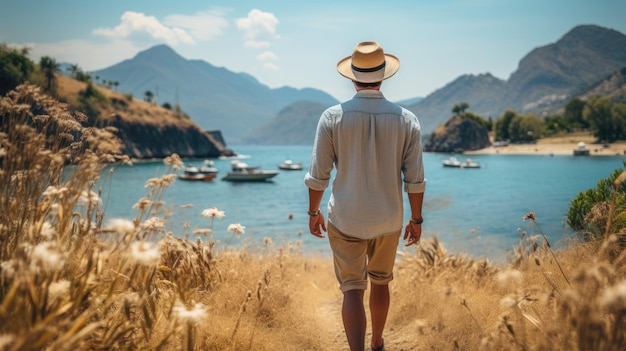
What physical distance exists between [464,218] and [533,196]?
15863mm

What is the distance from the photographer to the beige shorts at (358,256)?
3457mm

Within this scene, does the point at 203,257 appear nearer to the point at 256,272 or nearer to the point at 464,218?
the point at 256,272

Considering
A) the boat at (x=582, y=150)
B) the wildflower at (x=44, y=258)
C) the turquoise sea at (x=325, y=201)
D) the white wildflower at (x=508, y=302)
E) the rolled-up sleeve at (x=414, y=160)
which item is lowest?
the turquoise sea at (x=325, y=201)

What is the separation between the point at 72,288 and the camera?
2453 millimetres

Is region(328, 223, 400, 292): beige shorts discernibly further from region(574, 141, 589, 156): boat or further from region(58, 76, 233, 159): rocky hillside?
region(574, 141, 589, 156): boat

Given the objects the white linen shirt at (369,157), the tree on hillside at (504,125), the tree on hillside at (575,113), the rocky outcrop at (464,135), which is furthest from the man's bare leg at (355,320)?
the rocky outcrop at (464,135)

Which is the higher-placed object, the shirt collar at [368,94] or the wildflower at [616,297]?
the shirt collar at [368,94]

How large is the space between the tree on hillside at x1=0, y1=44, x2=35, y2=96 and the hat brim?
253 feet

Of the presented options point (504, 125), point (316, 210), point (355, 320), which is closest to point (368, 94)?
point (316, 210)

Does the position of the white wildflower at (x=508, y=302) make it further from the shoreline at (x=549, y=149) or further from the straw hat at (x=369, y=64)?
the shoreline at (x=549, y=149)

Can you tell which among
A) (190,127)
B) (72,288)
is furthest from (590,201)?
(190,127)

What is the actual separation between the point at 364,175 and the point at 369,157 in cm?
13

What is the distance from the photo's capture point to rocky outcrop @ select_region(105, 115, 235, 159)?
100250mm

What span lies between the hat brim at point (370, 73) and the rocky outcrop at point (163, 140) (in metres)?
94.0
